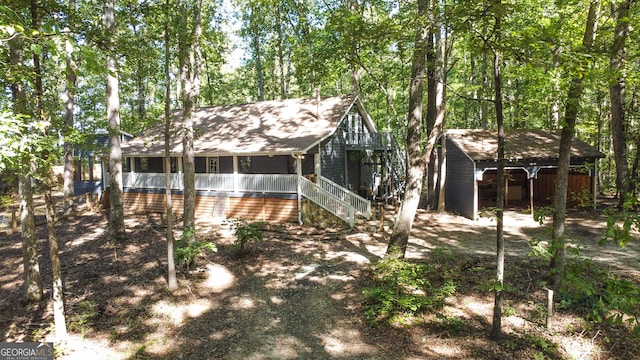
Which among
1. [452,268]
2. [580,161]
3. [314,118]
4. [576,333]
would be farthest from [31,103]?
[580,161]

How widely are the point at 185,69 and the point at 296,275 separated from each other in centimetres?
669

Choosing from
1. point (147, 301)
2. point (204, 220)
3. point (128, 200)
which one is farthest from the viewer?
point (128, 200)

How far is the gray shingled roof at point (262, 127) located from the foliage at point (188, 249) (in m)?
6.17

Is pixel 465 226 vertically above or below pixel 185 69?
below

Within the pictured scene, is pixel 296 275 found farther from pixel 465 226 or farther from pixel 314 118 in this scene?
pixel 314 118

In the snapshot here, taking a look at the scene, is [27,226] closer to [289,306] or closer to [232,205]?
[289,306]

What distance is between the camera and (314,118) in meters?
19.3

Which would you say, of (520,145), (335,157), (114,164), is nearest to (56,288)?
(114,164)

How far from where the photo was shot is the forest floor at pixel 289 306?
706 cm

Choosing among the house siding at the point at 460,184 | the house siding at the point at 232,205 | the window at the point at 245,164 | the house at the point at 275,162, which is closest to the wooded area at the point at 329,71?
the house siding at the point at 232,205

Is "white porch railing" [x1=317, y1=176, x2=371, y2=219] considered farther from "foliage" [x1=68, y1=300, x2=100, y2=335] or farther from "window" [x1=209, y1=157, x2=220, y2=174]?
"foliage" [x1=68, y1=300, x2=100, y2=335]

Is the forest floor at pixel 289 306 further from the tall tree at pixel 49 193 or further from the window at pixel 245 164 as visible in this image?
the window at pixel 245 164

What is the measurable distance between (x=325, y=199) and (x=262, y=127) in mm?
6191

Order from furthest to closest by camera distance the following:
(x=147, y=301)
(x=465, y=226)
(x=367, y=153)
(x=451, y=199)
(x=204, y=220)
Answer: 1. (x=367, y=153)
2. (x=451, y=199)
3. (x=204, y=220)
4. (x=465, y=226)
5. (x=147, y=301)
